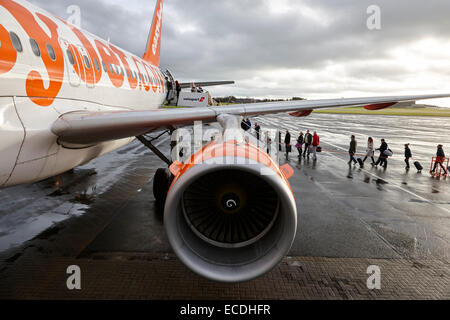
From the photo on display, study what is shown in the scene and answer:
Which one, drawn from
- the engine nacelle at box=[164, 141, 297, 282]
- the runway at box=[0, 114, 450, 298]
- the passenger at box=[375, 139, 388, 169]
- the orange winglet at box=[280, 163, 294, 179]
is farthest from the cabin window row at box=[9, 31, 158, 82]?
the passenger at box=[375, 139, 388, 169]

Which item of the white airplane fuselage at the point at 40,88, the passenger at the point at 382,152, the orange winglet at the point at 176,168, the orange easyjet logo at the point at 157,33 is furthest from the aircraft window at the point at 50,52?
the passenger at the point at 382,152

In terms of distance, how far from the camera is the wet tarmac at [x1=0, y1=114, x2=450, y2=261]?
6.21 m

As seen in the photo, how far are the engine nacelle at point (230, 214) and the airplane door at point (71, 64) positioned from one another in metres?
3.04

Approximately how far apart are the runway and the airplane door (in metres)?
3.48

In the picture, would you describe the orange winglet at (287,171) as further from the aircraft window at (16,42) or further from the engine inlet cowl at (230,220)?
the aircraft window at (16,42)

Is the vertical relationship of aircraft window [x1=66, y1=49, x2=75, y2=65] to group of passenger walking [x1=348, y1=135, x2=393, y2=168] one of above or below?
above

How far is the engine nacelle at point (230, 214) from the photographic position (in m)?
3.33

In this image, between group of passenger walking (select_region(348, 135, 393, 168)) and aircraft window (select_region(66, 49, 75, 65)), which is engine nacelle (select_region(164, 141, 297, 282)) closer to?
aircraft window (select_region(66, 49, 75, 65))

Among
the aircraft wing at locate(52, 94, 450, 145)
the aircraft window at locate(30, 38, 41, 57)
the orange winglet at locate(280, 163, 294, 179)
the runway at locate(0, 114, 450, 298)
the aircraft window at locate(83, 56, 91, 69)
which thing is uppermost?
the aircraft window at locate(83, 56, 91, 69)

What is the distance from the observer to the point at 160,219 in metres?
7.71

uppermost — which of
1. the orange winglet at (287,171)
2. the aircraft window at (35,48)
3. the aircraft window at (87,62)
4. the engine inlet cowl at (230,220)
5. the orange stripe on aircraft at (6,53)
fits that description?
the aircraft window at (87,62)
